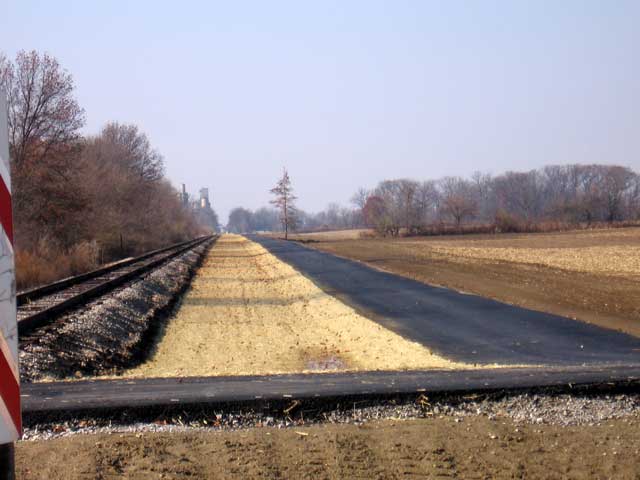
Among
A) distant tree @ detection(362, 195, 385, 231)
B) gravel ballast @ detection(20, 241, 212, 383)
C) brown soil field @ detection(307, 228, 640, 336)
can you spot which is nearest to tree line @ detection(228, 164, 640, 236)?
distant tree @ detection(362, 195, 385, 231)

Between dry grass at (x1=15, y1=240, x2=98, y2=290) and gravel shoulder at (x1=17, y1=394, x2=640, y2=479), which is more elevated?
dry grass at (x1=15, y1=240, x2=98, y2=290)

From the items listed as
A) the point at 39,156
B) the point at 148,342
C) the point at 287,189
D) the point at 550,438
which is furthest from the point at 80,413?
the point at 287,189

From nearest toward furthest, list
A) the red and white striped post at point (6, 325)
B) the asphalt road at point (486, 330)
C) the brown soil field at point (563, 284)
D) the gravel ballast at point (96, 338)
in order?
the red and white striped post at point (6, 325)
the gravel ballast at point (96, 338)
the asphalt road at point (486, 330)
the brown soil field at point (563, 284)

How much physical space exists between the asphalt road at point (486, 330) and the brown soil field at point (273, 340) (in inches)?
26.6

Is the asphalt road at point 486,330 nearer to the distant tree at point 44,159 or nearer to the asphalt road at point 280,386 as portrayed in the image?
the asphalt road at point 280,386

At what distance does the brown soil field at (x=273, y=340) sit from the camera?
13.2 metres

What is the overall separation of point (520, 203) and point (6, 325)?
177 m

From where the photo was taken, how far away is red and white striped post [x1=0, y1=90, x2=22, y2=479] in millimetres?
3193

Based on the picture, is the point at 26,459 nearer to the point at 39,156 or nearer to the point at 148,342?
the point at 148,342

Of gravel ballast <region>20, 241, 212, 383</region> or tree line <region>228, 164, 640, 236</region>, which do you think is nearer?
gravel ballast <region>20, 241, 212, 383</region>

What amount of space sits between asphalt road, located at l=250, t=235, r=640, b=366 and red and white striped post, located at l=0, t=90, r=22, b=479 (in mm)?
9548

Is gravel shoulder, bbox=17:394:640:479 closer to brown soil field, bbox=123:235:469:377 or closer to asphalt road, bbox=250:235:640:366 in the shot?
brown soil field, bbox=123:235:469:377

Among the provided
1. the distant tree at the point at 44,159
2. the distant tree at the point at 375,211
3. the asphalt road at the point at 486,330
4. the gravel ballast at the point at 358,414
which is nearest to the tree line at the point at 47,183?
the distant tree at the point at 44,159

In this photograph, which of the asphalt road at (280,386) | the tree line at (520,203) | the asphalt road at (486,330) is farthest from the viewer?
the tree line at (520,203)
